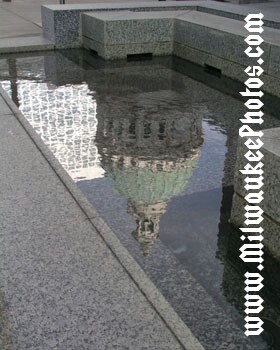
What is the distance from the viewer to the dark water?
13.0 ft

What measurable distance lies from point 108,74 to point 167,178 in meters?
5.62

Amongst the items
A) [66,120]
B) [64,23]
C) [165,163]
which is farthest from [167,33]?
[165,163]

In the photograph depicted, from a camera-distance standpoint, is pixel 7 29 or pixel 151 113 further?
pixel 7 29

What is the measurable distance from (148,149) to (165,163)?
20.1 inches

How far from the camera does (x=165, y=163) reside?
6281mm

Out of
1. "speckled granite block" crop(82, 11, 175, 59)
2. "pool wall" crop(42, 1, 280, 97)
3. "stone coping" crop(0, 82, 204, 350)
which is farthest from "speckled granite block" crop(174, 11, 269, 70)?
"stone coping" crop(0, 82, 204, 350)

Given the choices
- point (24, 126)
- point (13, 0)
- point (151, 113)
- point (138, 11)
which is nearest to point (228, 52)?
point (151, 113)

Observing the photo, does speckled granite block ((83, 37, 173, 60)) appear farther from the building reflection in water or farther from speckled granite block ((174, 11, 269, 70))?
the building reflection in water

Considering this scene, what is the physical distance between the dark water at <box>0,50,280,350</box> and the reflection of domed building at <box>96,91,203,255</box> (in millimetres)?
16

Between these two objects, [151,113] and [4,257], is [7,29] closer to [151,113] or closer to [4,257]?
[151,113]

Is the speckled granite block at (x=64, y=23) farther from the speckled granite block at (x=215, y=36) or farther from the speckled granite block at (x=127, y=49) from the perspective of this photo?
the speckled granite block at (x=215, y=36)

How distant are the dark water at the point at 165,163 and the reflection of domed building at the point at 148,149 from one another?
16mm

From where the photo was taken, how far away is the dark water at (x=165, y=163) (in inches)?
156

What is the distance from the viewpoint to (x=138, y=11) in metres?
14.3
